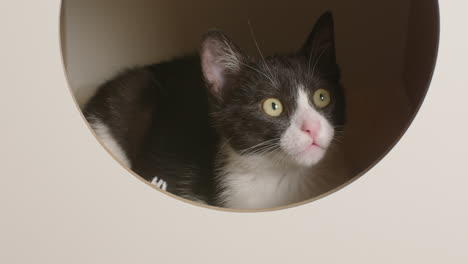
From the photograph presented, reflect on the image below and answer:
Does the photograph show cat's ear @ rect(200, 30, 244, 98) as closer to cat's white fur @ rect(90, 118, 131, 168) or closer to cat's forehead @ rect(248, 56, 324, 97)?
cat's forehead @ rect(248, 56, 324, 97)

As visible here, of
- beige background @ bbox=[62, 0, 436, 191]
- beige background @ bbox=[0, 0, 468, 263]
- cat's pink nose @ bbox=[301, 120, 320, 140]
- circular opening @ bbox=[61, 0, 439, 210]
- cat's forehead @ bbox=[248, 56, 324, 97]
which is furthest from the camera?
beige background @ bbox=[62, 0, 436, 191]

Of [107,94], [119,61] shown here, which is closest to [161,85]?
[107,94]

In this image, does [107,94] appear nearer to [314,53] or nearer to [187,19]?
[187,19]

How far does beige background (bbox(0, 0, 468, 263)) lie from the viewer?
84 cm

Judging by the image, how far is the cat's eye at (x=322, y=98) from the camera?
1.19 m

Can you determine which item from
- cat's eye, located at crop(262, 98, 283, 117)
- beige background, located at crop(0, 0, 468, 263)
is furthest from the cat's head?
beige background, located at crop(0, 0, 468, 263)

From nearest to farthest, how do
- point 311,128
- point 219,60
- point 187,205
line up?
point 187,205 → point 311,128 → point 219,60

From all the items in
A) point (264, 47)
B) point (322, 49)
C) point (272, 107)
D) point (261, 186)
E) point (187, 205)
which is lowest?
point (187, 205)

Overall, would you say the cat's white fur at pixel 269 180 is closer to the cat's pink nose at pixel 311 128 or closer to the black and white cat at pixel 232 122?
the black and white cat at pixel 232 122

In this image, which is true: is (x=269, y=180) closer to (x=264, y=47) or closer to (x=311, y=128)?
(x=311, y=128)

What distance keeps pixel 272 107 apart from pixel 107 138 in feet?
1.83

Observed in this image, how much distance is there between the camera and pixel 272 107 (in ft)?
3.77

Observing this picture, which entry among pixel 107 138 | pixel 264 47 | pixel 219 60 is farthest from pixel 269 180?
pixel 264 47

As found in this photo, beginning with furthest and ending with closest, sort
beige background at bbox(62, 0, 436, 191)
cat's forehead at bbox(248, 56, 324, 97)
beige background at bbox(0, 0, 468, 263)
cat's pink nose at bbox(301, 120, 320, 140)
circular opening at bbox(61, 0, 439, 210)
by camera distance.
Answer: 1. beige background at bbox(62, 0, 436, 191)
2. circular opening at bbox(61, 0, 439, 210)
3. cat's forehead at bbox(248, 56, 324, 97)
4. cat's pink nose at bbox(301, 120, 320, 140)
5. beige background at bbox(0, 0, 468, 263)
